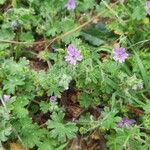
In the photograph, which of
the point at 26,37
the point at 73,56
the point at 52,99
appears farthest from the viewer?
the point at 26,37

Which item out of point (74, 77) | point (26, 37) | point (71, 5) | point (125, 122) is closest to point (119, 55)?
point (74, 77)

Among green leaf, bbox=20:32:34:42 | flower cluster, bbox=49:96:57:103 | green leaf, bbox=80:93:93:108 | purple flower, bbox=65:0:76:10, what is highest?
purple flower, bbox=65:0:76:10

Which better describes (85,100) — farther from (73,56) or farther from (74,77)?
(73,56)

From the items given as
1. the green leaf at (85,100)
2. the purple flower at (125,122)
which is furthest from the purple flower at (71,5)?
the purple flower at (125,122)

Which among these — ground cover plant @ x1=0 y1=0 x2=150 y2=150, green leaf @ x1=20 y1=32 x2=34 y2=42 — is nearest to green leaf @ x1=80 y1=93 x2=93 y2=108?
ground cover plant @ x1=0 y1=0 x2=150 y2=150

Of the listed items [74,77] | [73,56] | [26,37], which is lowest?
[74,77]

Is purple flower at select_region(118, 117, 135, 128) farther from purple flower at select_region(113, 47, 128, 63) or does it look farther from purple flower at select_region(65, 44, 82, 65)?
purple flower at select_region(65, 44, 82, 65)

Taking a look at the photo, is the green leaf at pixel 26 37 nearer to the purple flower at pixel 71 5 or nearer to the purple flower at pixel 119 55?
the purple flower at pixel 71 5

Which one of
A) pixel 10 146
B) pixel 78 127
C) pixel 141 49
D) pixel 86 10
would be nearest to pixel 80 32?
pixel 86 10
